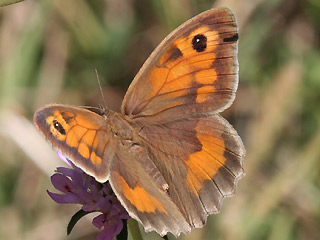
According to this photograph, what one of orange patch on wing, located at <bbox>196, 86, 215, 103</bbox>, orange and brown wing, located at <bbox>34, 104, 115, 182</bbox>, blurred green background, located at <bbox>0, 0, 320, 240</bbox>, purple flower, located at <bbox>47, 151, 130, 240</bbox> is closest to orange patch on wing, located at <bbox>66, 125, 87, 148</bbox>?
orange and brown wing, located at <bbox>34, 104, 115, 182</bbox>

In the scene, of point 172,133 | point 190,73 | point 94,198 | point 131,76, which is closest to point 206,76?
point 190,73

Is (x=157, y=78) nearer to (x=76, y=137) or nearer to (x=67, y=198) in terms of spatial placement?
(x=76, y=137)

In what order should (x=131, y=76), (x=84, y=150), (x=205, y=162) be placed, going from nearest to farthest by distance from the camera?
(x=84, y=150)
(x=205, y=162)
(x=131, y=76)

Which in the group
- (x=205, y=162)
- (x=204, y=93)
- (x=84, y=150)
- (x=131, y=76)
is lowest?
(x=131, y=76)

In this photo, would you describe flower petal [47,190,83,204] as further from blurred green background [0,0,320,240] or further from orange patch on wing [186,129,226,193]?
blurred green background [0,0,320,240]

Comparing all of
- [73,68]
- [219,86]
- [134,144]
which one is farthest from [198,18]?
[73,68]

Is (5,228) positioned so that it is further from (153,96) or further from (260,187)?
(153,96)

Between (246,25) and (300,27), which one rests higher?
(246,25)
